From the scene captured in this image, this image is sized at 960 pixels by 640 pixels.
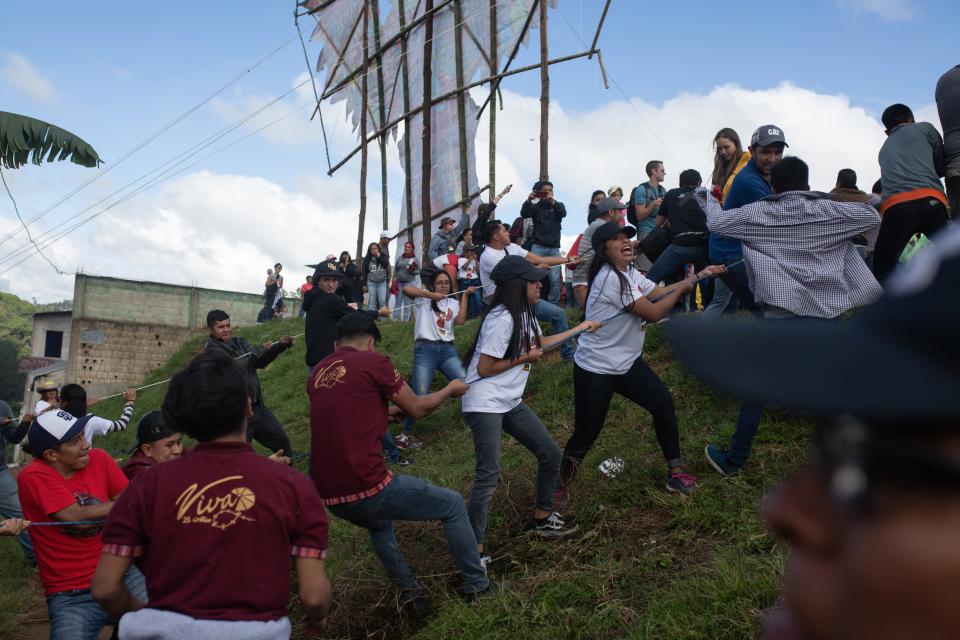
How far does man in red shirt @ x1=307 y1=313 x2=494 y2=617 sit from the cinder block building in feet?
63.4

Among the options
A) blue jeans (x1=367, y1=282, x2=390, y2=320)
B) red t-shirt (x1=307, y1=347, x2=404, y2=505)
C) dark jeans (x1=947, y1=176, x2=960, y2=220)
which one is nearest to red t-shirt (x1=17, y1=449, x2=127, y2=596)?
red t-shirt (x1=307, y1=347, x2=404, y2=505)

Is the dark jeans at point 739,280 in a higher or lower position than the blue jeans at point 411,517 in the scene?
higher

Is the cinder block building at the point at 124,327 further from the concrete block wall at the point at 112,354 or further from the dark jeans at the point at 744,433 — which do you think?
the dark jeans at the point at 744,433

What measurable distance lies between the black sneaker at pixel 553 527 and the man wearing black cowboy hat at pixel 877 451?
15.6ft

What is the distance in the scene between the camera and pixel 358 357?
15.3 ft

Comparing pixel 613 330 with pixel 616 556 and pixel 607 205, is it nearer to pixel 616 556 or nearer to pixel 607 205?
pixel 616 556

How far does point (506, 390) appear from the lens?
529cm

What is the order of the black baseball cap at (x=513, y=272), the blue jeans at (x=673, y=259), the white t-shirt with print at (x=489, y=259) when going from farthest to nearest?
1. the white t-shirt with print at (x=489, y=259)
2. the blue jeans at (x=673, y=259)
3. the black baseball cap at (x=513, y=272)

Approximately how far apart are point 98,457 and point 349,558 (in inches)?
86.8

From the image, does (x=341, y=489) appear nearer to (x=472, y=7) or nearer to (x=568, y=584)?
(x=568, y=584)

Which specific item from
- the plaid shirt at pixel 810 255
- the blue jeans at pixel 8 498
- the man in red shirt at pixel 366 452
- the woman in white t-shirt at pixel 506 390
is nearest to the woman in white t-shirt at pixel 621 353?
the woman in white t-shirt at pixel 506 390

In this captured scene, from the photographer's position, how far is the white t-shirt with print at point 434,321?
879 centimetres

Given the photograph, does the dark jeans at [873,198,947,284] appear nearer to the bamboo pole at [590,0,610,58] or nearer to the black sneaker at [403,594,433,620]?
the black sneaker at [403,594,433,620]

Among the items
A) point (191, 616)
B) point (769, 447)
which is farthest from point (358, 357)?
point (769, 447)
